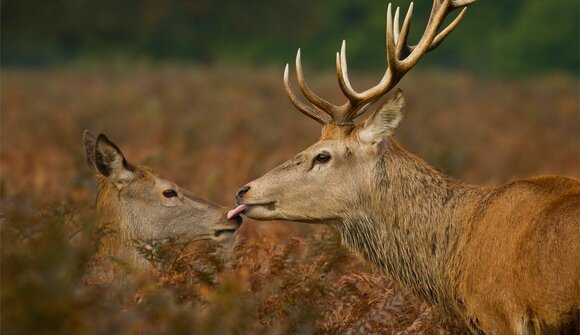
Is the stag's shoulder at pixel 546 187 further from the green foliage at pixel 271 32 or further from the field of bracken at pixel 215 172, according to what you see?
the green foliage at pixel 271 32

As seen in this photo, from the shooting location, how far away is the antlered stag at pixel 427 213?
18.9ft

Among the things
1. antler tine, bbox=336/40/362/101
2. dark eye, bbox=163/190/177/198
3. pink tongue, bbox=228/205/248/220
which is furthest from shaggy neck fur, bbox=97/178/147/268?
antler tine, bbox=336/40/362/101

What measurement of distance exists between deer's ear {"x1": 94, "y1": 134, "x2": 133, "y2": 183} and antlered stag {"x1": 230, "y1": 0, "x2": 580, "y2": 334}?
874mm

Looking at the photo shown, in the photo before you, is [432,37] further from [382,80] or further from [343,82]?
[343,82]

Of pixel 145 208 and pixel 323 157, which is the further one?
pixel 145 208

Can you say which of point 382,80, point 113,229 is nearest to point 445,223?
point 382,80

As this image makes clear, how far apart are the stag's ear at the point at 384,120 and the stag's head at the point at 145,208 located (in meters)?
1.18

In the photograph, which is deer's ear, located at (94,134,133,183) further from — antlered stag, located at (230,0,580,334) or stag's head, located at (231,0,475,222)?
stag's head, located at (231,0,475,222)

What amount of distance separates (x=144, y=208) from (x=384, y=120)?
1799mm

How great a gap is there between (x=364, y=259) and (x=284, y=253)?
518 mm

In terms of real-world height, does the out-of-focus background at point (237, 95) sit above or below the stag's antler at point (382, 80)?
above

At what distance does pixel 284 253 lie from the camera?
22.9 ft

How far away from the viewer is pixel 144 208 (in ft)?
25.0

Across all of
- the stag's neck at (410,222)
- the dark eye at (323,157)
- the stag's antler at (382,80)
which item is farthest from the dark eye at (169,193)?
the stag's neck at (410,222)
